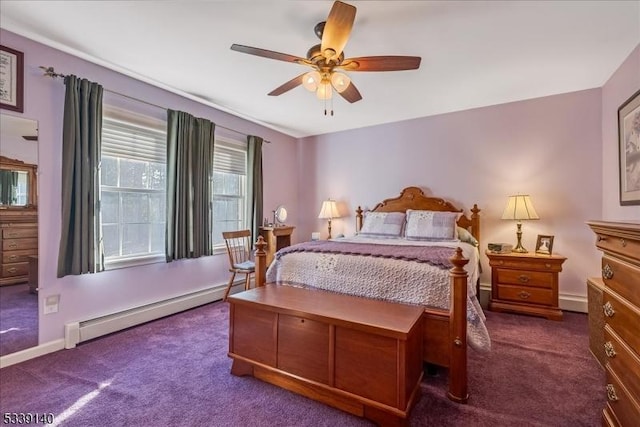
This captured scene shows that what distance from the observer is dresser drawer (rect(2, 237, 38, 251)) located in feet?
6.85

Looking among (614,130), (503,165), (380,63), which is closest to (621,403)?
(380,63)

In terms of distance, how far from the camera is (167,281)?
319cm

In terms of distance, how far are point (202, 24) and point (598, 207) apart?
415cm

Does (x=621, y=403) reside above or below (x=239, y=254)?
below

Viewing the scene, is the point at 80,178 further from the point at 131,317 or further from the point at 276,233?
the point at 276,233

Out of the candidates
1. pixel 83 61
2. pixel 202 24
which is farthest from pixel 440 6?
pixel 83 61

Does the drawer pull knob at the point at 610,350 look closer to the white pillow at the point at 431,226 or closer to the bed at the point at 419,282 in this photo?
the bed at the point at 419,282

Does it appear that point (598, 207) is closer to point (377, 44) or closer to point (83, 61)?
point (377, 44)

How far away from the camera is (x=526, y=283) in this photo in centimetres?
314

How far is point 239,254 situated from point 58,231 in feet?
6.30

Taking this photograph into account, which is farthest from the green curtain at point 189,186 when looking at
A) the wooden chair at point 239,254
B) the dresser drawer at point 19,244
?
the dresser drawer at point 19,244

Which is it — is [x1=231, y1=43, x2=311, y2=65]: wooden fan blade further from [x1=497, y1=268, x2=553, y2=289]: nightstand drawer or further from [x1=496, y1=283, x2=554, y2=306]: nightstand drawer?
[x1=496, y1=283, x2=554, y2=306]: nightstand drawer

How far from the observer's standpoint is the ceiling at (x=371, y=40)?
1915mm

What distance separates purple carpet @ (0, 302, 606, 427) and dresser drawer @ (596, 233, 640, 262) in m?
0.98
